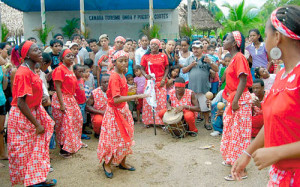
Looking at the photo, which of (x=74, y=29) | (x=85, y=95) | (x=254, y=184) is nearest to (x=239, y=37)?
(x=254, y=184)

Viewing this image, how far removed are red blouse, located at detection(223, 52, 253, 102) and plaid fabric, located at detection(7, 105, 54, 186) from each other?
2.60m

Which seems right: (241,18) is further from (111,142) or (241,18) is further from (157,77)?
(111,142)

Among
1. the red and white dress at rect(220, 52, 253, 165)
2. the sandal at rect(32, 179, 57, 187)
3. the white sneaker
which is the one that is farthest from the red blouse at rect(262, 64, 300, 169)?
the white sneaker

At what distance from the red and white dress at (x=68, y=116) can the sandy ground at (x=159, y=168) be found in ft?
0.89

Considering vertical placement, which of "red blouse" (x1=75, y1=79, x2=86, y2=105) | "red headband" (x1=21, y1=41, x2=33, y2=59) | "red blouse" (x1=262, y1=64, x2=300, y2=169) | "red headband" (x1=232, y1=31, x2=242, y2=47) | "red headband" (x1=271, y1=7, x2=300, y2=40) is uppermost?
"red headband" (x1=271, y1=7, x2=300, y2=40)

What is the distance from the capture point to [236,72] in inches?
155

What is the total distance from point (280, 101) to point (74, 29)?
18.1 m

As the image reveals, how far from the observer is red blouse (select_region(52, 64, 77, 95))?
4.65 m

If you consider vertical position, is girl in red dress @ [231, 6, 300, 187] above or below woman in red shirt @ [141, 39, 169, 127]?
above

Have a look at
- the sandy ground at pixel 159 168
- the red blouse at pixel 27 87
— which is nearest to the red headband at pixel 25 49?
the red blouse at pixel 27 87

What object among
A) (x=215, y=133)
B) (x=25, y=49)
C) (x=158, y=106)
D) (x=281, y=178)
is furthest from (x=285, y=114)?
(x=158, y=106)

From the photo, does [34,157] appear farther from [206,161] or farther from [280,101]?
[280,101]

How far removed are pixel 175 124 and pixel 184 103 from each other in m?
0.56

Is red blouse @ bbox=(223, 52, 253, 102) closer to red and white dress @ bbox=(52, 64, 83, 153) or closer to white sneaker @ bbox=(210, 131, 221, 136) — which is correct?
white sneaker @ bbox=(210, 131, 221, 136)
